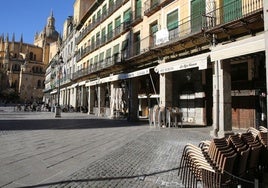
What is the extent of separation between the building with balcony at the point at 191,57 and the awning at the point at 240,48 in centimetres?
3

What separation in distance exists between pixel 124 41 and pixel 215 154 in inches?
891

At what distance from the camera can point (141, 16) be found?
22.6 m

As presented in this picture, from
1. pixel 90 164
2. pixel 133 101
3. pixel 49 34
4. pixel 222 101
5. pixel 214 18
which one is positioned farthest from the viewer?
pixel 49 34

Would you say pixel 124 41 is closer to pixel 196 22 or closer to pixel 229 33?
pixel 196 22

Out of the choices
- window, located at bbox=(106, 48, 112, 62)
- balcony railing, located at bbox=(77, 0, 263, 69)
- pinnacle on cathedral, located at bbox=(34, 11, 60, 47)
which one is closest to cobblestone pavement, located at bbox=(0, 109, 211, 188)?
balcony railing, located at bbox=(77, 0, 263, 69)

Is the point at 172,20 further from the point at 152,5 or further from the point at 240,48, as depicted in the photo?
the point at 240,48

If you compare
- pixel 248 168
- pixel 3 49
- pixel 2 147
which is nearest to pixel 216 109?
pixel 248 168

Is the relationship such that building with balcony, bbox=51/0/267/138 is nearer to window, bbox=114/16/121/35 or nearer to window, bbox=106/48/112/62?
window, bbox=106/48/112/62

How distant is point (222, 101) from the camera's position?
12.5m

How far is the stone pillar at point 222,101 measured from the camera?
40.9 feet

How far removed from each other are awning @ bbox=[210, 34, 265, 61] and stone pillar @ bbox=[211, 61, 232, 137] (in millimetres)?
1024

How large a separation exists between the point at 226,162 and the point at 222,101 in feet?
28.8

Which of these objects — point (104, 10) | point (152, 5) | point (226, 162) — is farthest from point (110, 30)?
point (226, 162)

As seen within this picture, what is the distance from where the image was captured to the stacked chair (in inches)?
166
